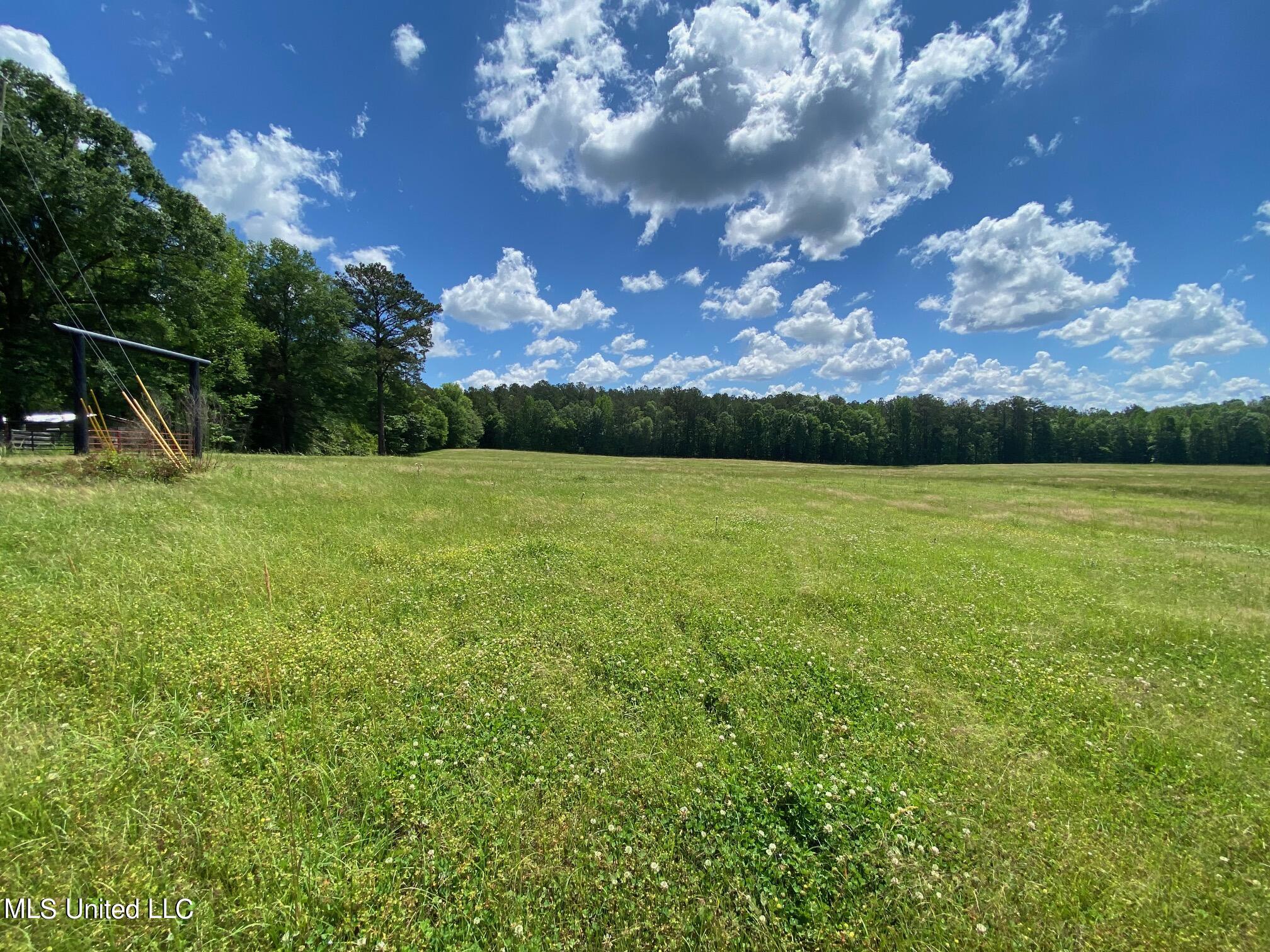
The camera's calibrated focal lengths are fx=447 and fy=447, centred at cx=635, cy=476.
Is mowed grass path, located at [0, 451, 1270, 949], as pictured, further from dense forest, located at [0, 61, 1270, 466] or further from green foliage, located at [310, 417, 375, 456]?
green foliage, located at [310, 417, 375, 456]

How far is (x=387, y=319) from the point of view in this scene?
41781 mm

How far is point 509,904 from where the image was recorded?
3.06 m

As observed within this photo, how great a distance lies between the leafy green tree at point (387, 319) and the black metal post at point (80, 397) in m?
27.9

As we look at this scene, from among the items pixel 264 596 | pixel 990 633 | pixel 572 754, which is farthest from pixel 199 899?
pixel 990 633

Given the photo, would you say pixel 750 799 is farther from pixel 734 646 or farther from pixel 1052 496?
pixel 1052 496

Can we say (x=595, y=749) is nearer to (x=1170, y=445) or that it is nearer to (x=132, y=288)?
(x=132, y=288)

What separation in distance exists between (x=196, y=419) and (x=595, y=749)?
2045 centimetres

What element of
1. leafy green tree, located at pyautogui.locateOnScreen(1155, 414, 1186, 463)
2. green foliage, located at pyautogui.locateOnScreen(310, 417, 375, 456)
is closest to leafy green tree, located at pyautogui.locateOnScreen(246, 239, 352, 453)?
green foliage, located at pyautogui.locateOnScreen(310, 417, 375, 456)

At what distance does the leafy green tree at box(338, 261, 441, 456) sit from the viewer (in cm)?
4031

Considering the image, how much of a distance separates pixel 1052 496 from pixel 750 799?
125 ft

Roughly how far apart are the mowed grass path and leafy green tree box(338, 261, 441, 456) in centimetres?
3517

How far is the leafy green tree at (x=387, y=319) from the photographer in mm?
40312


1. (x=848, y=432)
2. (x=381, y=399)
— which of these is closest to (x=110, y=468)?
(x=381, y=399)

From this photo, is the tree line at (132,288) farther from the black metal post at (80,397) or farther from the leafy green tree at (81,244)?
the black metal post at (80,397)
